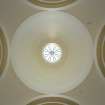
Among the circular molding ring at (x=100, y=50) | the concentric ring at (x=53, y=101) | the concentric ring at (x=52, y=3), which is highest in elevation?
the concentric ring at (x=52, y=3)

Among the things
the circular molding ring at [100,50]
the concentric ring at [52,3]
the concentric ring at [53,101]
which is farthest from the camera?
the concentric ring at [53,101]

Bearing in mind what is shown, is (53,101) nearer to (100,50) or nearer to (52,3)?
(100,50)

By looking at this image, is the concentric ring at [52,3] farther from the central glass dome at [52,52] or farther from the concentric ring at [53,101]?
the concentric ring at [53,101]

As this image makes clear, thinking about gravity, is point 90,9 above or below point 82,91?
above

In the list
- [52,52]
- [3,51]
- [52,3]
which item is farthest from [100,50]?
[3,51]

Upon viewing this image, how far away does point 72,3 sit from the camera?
8914mm

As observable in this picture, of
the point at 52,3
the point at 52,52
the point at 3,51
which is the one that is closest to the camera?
the point at 52,3

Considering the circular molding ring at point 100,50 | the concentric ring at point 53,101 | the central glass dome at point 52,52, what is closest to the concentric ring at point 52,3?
the central glass dome at point 52,52

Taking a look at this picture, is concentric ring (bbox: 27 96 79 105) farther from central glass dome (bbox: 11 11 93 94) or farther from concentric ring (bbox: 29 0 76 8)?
concentric ring (bbox: 29 0 76 8)

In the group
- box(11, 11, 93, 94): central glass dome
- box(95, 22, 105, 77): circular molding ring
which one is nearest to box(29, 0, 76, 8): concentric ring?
box(11, 11, 93, 94): central glass dome

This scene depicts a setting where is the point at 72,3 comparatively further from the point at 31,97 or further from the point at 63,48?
the point at 31,97

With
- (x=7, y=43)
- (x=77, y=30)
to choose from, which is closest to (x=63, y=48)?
(x=77, y=30)

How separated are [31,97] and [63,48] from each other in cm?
119

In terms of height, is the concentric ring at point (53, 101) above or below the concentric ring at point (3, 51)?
below
